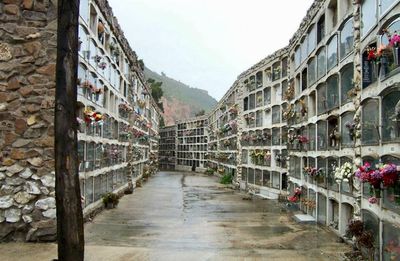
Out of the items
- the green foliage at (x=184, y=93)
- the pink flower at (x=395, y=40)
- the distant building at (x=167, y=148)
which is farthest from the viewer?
the green foliage at (x=184, y=93)

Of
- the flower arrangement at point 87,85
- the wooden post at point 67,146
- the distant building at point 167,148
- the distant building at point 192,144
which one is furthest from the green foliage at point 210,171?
the wooden post at point 67,146

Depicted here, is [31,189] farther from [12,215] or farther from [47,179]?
[12,215]

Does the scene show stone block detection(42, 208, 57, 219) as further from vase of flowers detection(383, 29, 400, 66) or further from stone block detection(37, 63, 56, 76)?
vase of flowers detection(383, 29, 400, 66)

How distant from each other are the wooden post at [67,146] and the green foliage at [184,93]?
81822 millimetres

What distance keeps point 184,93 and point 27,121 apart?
8832 cm

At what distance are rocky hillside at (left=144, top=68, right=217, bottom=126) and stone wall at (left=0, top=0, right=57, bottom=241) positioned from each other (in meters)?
67.1

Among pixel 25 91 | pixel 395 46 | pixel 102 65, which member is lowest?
pixel 25 91

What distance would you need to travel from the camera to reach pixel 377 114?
20.5 feet

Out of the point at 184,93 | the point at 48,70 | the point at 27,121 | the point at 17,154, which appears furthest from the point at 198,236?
the point at 184,93

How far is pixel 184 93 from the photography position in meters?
95.6

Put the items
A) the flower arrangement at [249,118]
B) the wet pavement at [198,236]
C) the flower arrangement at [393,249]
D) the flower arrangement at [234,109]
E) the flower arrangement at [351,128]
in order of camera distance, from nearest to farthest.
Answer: the flower arrangement at [393,249], the wet pavement at [198,236], the flower arrangement at [351,128], the flower arrangement at [249,118], the flower arrangement at [234,109]

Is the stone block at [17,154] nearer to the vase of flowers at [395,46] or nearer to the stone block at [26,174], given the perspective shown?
the stone block at [26,174]

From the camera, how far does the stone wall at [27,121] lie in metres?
7.60

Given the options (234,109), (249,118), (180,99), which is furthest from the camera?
(180,99)
